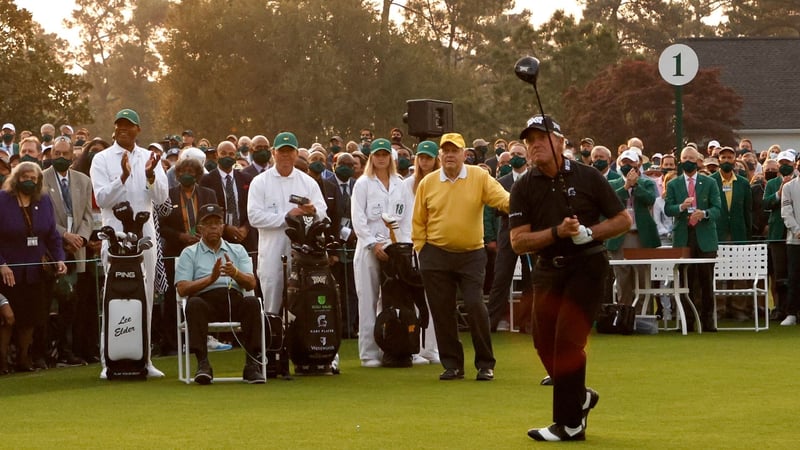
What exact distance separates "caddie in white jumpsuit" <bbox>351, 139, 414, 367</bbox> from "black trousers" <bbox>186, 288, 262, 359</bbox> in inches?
73.1

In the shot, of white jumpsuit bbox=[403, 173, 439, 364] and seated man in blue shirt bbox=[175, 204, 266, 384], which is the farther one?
white jumpsuit bbox=[403, 173, 439, 364]

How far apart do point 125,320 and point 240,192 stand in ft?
13.3

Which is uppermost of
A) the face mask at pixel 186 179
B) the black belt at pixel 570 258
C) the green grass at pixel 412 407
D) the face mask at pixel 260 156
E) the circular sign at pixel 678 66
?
the circular sign at pixel 678 66

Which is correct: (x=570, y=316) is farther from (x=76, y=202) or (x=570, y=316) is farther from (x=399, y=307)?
(x=76, y=202)

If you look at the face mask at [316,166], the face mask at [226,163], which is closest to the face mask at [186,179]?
the face mask at [226,163]

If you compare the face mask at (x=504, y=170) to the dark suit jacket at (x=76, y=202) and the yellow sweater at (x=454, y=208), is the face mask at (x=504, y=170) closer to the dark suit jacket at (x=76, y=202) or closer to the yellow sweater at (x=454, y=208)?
the dark suit jacket at (x=76, y=202)

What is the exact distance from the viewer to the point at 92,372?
1520cm

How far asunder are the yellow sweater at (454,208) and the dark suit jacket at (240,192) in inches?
161

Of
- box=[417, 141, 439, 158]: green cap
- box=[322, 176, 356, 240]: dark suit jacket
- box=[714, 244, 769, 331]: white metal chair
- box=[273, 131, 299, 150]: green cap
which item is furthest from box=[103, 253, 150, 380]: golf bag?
box=[714, 244, 769, 331]: white metal chair

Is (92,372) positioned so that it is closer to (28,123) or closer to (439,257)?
(439,257)

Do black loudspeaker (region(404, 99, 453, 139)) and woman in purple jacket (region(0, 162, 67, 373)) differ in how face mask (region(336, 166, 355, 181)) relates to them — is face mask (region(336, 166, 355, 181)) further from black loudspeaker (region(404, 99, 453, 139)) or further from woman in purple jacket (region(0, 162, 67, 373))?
woman in purple jacket (region(0, 162, 67, 373))

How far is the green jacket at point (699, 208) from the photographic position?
19938mm

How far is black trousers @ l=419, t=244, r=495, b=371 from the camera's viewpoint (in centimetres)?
1398

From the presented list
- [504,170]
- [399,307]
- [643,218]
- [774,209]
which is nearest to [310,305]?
[399,307]
